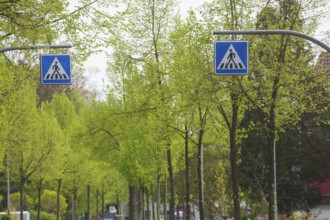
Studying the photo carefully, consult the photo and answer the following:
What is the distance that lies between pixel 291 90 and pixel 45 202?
1718 inches

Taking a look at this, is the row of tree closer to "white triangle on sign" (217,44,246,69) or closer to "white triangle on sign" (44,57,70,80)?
"white triangle on sign" (44,57,70,80)

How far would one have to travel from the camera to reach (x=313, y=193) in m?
44.6

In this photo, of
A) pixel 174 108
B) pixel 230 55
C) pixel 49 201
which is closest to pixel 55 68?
pixel 230 55

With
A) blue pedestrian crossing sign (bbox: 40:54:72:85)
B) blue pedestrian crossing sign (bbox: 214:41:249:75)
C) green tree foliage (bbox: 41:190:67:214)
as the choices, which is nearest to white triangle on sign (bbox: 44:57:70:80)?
blue pedestrian crossing sign (bbox: 40:54:72:85)

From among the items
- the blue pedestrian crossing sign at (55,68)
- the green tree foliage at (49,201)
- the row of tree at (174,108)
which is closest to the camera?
the blue pedestrian crossing sign at (55,68)

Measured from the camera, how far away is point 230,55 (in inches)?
717

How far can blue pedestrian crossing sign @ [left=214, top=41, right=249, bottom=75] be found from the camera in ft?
59.4

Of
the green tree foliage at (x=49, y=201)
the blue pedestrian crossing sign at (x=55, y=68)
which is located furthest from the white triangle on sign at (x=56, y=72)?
the green tree foliage at (x=49, y=201)

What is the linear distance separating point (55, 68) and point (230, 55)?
4.38m

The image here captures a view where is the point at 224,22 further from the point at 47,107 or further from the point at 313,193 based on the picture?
the point at 47,107

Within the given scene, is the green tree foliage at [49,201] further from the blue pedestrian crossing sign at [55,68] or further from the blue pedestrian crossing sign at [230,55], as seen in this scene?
the blue pedestrian crossing sign at [230,55]

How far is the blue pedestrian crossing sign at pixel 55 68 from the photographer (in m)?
18.1

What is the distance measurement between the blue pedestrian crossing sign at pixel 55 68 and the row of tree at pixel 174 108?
0.42 metres

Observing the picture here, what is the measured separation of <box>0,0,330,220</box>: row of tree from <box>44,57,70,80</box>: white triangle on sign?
19.4 inches
